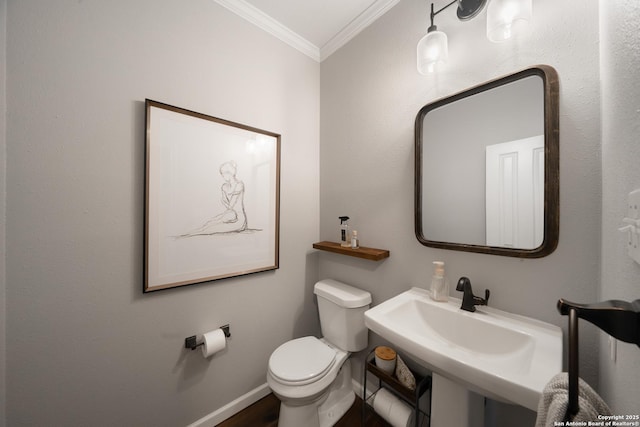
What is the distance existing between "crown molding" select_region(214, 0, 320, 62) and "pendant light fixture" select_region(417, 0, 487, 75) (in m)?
0.92

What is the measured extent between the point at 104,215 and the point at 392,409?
1.67 meters

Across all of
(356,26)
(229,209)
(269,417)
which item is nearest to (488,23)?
(356,26)

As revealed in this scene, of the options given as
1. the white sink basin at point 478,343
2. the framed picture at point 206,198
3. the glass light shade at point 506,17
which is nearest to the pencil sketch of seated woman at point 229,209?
the framed picture at point 206,198

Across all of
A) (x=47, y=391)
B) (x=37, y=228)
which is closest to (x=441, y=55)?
(x=37, y=228)

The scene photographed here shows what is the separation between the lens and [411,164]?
1.21 meters

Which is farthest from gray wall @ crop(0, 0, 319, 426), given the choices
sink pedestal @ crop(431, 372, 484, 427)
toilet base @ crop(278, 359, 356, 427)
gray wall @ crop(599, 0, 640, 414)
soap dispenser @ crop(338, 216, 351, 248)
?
gray wall @ crop(599, 0, 640, 414)

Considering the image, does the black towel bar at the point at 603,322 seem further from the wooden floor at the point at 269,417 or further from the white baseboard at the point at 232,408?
the white baseboard at the point at 232,408

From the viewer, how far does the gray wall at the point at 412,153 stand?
76cm

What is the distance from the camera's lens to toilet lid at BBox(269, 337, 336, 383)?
42.8 inches

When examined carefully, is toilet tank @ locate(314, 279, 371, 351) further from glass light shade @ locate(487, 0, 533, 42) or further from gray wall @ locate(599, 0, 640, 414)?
glass light shade @ locate(487, 0, 533, 42)

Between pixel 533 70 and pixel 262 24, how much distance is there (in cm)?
148

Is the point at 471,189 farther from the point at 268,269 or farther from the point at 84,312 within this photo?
the point at 84,312

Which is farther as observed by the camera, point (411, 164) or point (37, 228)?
point (411, 164)

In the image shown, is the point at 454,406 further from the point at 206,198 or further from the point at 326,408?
the point at 206,198
